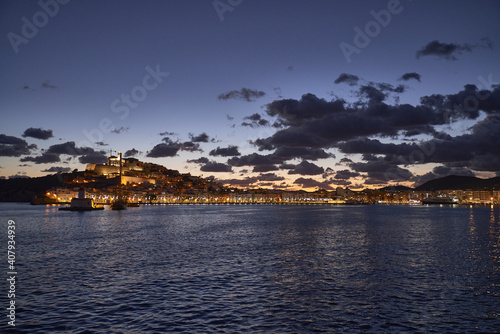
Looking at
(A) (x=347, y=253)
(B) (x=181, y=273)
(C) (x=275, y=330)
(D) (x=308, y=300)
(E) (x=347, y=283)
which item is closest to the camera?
(C) (x=275, y=330)

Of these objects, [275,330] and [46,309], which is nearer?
[275,330]

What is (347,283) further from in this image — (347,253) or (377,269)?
(347,253)

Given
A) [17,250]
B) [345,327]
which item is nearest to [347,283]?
[345,327]

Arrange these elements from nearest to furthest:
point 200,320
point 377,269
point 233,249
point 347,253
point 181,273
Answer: point 200,320
point 181,273
point 377,269
point 347,253
point 233,249

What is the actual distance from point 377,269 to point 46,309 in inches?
966

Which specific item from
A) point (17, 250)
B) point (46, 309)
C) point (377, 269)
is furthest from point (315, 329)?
point (17, 250)

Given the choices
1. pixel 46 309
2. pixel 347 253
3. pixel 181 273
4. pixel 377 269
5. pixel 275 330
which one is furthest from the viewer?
pixel 347 253

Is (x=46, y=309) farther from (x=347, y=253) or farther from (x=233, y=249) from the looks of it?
(x=347, y=253)

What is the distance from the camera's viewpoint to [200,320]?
1778 centimetres

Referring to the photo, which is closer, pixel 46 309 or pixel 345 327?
pixel 345 327

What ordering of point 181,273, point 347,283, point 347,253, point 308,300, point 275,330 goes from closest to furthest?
1. point 275,330
2. point 308,300
3. point 347,283
4. point 181,273
5. point 347,253

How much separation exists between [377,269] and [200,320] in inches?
733

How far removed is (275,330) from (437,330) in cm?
748

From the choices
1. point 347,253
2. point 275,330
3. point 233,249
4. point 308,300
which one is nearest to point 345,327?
point 275,330
